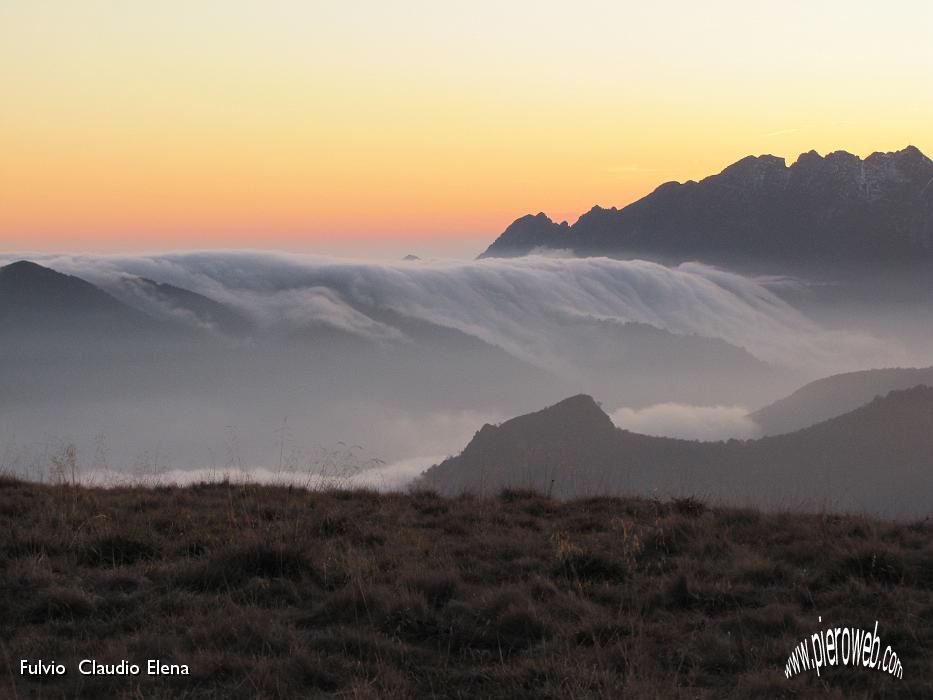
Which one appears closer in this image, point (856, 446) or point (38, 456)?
point (38, 456)

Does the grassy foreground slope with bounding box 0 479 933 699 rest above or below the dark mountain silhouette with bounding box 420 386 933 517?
above

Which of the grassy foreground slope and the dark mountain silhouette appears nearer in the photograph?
the grassy foreground slope

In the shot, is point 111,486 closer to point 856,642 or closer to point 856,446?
point 856,642

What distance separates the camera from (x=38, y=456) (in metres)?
12.7

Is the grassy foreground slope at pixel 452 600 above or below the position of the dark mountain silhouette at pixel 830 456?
above

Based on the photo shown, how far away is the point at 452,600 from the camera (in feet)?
21.6

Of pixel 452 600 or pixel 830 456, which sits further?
pixel 830 456

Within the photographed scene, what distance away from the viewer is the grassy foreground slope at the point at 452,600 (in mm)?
5211

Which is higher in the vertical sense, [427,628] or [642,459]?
[427,628]

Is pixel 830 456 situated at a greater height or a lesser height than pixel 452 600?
lesser

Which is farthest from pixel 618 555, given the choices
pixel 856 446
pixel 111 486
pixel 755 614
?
pixel 856 446

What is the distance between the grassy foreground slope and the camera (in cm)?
521

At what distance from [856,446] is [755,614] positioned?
186860mm

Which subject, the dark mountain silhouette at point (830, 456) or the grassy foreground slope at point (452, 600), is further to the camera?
the dark mountain silhouette at point (830, 456)
